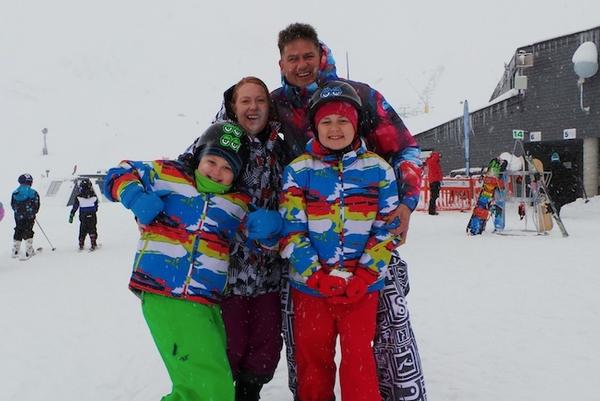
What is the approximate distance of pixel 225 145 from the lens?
2.43 meters

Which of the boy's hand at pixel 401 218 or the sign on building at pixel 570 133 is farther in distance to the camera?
the sign on building at pixel 570 133

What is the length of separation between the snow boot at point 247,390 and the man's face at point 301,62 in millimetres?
1679

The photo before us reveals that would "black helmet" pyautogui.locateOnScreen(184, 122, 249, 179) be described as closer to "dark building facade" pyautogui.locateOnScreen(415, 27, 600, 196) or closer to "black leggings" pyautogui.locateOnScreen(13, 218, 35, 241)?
"black leggings" pyautogui.locateOnScreen(13, 218, 35, 241)

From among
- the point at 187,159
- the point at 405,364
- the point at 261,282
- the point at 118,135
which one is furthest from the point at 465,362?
the point at 118,135

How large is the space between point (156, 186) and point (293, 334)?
109 centimetres

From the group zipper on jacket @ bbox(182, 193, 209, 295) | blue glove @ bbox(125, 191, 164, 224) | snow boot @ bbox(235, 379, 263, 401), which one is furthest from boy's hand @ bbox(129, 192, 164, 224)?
snow boot @ bbox(235, 379, 263, 401)

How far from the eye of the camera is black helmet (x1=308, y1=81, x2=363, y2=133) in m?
2.43

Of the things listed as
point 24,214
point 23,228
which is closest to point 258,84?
point 24,214

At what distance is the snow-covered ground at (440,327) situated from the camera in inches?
128

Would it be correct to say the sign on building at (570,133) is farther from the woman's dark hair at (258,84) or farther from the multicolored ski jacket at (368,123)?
the woman's dark hair at (258,84)

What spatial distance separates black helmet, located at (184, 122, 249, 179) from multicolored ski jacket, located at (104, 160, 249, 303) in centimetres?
13

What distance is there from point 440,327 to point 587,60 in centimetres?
1520

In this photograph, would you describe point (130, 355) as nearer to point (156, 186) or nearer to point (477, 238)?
point (156, 186)

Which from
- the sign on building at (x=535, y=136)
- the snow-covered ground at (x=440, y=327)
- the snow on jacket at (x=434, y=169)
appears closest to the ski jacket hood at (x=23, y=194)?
the snow-covered ground at (x=440, y=327)
